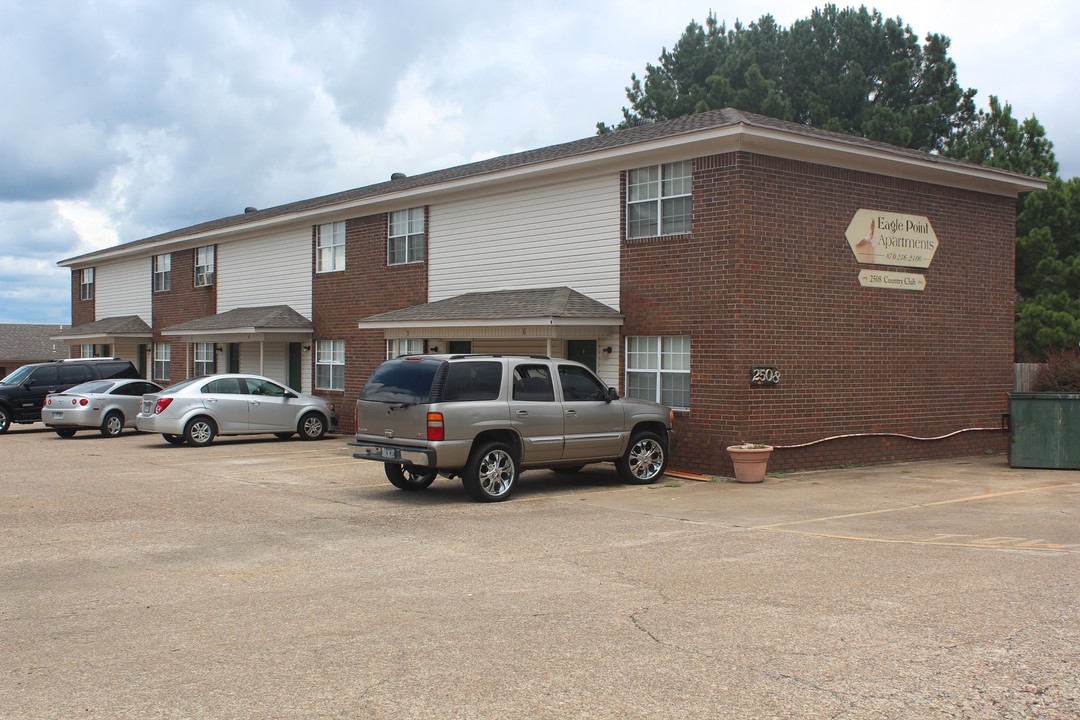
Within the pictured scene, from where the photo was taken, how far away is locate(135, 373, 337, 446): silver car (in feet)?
67.7

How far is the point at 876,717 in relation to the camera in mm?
5004

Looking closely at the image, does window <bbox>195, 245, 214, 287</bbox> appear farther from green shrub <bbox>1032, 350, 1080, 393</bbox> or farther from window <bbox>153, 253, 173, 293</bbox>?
green shrub <bbox>1032, 350, 1080, 393</bbox>

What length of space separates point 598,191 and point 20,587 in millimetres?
12531

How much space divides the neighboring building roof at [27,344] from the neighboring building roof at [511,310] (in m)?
43.5

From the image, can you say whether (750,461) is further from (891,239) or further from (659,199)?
(891,239)

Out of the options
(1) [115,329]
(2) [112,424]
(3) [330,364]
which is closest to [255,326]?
(3) [330,364]

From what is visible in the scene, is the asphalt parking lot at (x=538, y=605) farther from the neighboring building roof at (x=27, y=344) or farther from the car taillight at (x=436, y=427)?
the neighboring building roof at (x=27, y=344)

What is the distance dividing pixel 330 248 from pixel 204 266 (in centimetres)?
736

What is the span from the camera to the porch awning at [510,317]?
→ 17344 mm

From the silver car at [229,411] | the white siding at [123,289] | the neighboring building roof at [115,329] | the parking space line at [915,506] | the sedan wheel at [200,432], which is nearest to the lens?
the parking space line at [915,506]

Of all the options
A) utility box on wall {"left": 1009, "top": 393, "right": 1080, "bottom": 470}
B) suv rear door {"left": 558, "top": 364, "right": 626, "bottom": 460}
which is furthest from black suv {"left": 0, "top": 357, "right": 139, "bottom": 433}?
utility box on wall {"left": 1009, "top": 393, "right": 1080, "bottom": 470}

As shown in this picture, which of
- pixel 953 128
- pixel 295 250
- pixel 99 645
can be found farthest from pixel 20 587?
pixel 953 128

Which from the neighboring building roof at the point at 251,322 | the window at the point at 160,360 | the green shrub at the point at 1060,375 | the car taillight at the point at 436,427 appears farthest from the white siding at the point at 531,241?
the window at the point at 160,360

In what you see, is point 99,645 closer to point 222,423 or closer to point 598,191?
point 598,191
